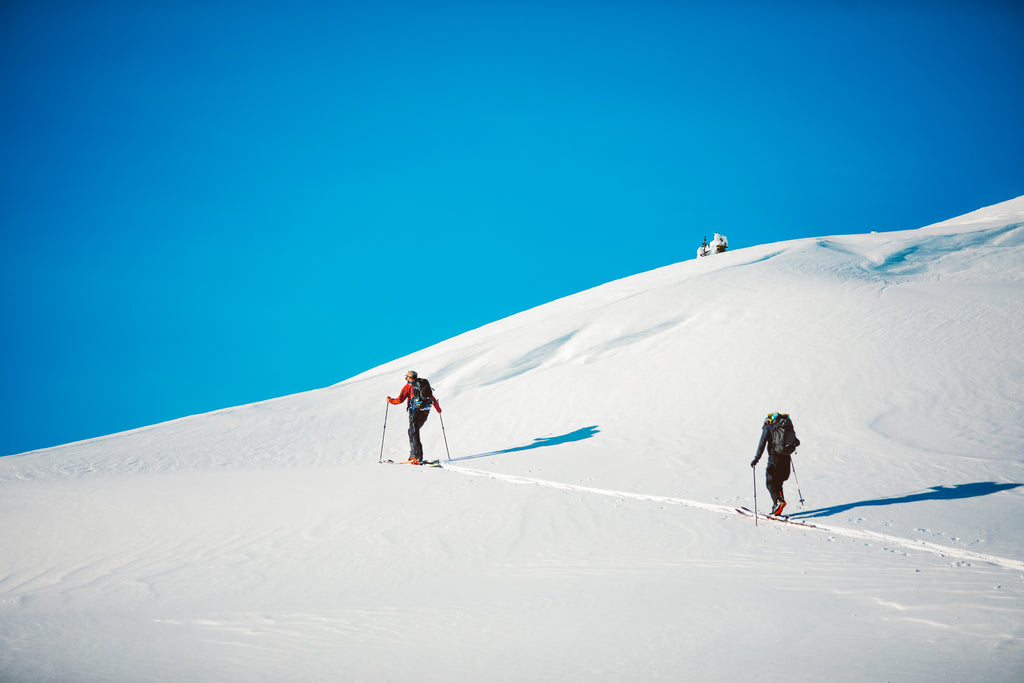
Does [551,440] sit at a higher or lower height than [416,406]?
lower

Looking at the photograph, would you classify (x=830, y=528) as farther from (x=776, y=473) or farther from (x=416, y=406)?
(x=416, y=406)

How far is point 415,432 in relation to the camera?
14.4 m

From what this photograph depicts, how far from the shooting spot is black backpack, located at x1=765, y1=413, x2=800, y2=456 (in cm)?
933

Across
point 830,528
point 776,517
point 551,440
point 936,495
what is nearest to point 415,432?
point 551,440

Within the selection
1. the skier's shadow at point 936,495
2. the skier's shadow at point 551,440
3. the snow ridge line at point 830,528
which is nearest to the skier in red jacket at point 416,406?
the skier's shadow at point 551,440

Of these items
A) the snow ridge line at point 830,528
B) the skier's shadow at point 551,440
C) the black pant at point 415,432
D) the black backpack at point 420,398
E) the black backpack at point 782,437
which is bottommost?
the snow ridge line at point 830,528

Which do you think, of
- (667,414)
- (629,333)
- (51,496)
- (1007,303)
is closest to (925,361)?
(1007,303)

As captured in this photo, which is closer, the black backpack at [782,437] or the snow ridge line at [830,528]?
the snow ridge line at [830,528]

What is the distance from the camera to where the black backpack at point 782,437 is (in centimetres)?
933

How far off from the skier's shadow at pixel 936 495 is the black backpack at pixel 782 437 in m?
0.93

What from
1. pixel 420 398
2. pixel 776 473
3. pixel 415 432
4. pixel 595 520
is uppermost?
pixel 420 398

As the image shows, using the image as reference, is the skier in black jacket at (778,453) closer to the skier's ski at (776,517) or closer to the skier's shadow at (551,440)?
the skier's ski at (776,517)

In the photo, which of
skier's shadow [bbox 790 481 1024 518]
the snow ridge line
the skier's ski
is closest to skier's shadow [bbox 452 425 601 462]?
the snow ridge line

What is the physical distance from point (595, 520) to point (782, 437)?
3040 mm
